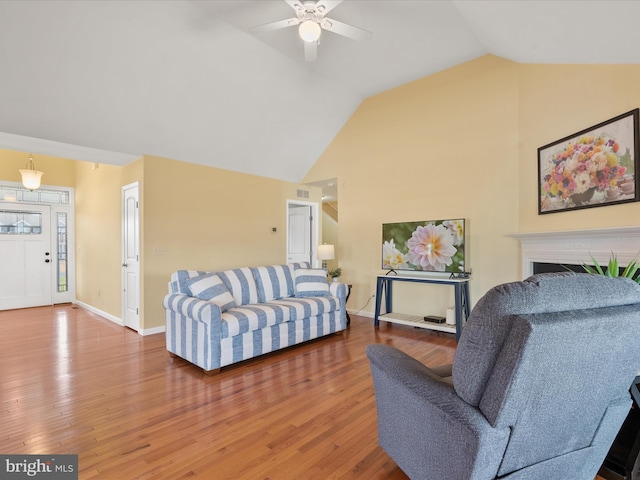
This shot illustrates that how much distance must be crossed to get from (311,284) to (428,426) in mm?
2982

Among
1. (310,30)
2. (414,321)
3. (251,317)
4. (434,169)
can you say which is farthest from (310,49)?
(414,321)

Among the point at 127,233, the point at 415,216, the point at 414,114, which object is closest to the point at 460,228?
the point at 415,216

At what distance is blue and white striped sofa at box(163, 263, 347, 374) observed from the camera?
3037 mm

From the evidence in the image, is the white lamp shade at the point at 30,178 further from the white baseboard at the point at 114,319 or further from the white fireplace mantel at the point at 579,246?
the white fireplace mantel at the point at 579,246

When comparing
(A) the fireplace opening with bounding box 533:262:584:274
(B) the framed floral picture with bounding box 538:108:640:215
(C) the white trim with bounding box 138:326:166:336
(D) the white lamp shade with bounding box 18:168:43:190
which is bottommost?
(C) the white trim with bounding box 138:326:166:336

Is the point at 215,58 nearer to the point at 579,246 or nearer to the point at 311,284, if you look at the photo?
the point at 311,284

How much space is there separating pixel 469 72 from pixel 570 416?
432cm

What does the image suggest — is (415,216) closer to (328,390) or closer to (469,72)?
(469,72)

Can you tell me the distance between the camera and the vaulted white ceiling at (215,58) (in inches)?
107

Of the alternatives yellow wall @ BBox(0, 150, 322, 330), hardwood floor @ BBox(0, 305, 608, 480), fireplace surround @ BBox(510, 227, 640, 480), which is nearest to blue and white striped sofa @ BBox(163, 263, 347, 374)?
hardwood floor @ BBox(0, 305, 608, 480)

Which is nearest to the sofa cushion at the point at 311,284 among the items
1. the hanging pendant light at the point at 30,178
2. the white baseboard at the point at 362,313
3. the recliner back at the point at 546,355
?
the white baseboard at the point at 362,313

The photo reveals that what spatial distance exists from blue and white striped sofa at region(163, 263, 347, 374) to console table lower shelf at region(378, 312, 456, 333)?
0.79m

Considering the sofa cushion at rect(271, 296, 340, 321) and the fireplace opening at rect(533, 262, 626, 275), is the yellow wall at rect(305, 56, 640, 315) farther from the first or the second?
the sofa cushion at rect(271, 296, 340, 321)

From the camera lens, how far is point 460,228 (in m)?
4.18
